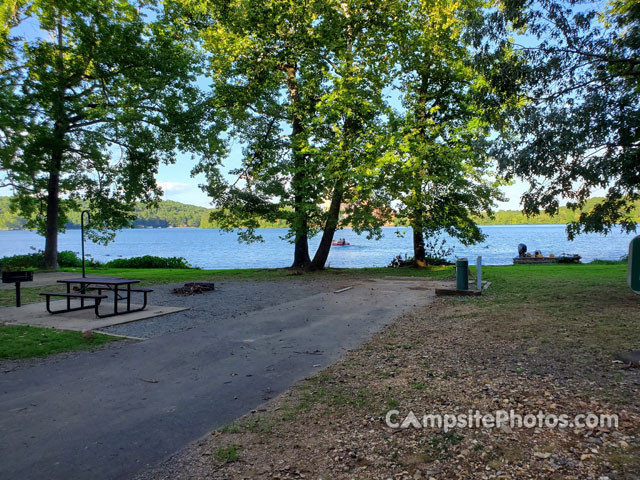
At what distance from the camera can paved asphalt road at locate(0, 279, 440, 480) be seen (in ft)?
10.4

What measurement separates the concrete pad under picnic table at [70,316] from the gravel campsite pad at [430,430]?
5.01m

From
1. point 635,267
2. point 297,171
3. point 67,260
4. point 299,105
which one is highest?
point 299,105

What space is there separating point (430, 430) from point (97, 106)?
2214 cm

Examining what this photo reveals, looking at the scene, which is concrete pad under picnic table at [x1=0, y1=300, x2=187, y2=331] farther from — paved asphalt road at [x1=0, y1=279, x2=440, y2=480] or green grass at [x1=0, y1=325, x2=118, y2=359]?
paved asphalt road at [x1=0, y1=279, x2=440, y2=480]

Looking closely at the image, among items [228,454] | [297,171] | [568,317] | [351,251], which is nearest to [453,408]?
[228,454]

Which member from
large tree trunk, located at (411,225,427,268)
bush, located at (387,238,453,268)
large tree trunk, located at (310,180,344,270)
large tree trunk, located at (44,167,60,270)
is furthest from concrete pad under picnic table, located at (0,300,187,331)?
bush, located at (387,238,453,268)

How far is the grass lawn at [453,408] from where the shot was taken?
2.83 meters

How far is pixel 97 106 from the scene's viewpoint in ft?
66.6

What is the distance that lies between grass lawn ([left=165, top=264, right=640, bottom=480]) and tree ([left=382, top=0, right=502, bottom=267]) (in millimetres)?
11083

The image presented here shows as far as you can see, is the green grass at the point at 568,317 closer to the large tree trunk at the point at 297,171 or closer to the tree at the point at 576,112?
the tree at the point at 576,112

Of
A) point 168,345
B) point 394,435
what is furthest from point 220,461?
point 168,345

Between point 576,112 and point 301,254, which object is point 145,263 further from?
point 576,112

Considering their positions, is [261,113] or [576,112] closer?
[576,112]

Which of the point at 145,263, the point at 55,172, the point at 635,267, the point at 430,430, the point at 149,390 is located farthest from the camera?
the point at 145,263
